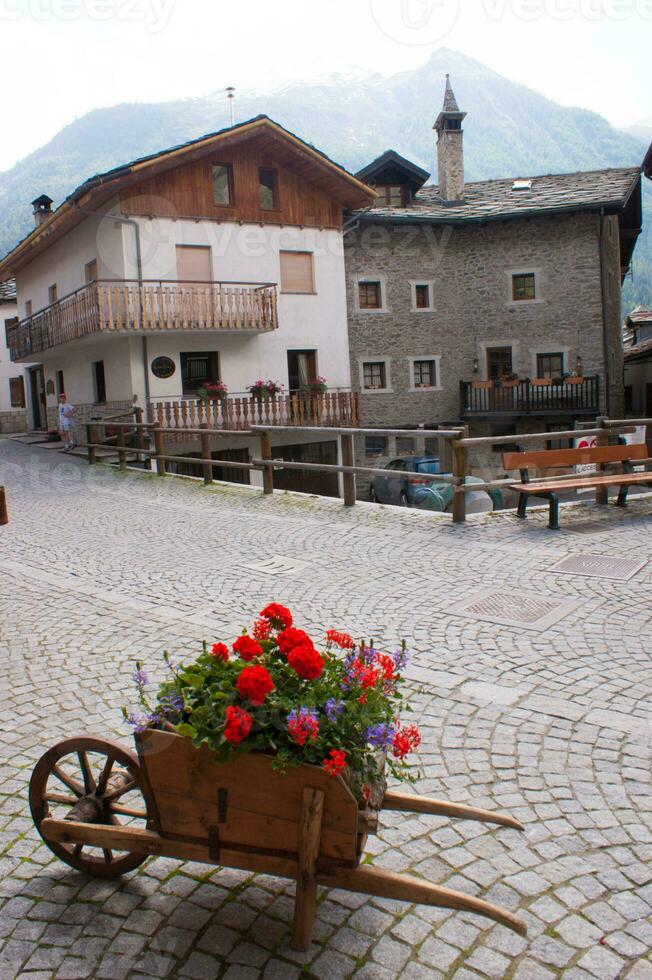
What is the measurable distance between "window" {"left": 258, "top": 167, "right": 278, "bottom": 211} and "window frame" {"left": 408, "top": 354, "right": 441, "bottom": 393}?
329 inches

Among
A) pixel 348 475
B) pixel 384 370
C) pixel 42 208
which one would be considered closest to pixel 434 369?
pixel 384 370

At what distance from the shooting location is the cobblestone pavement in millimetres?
2754

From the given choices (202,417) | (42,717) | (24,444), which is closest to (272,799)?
(42,717)

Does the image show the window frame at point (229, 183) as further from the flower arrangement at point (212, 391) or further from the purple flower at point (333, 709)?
the purple flower at point (333, 709)

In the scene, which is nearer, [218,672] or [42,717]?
[218,672]

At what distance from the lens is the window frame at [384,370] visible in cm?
2988

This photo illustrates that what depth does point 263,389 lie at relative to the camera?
2325 cm

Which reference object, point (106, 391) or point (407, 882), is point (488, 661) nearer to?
point (407, 882)

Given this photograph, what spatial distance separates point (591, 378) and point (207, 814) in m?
28.2

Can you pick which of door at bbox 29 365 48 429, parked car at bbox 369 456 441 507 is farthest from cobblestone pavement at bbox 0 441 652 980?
door at bbox 29 365 48 429

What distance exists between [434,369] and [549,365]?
4237mm

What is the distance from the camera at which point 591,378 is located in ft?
94.5

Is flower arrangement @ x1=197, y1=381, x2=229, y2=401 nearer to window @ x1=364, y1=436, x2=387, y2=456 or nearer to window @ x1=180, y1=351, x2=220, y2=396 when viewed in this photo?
window @ x1=180, y1=351, x2=220, y2=396

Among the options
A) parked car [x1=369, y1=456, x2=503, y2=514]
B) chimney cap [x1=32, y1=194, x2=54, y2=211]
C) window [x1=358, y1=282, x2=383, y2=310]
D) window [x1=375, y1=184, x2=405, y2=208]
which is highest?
chimney cap [x1=32, y1=194, x2=54, y2=211]
